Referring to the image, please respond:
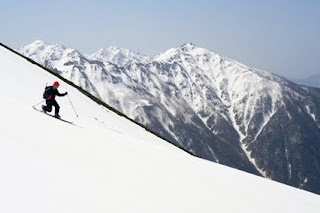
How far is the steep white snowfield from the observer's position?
9.89 metres

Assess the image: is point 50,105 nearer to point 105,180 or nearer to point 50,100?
point 50,100

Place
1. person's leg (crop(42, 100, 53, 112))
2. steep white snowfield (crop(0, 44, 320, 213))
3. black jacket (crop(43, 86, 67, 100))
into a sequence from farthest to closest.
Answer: black jacket (crop(43, 86, 67, 100)) < person's leg (crop(42, 100, 53, 112)) < steep white snowfield (crop(0, 44, 320, 213))

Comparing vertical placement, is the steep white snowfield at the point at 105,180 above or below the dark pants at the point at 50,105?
below

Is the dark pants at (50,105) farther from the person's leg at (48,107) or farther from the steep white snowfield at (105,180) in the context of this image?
the steep white snowfield at (105,180)

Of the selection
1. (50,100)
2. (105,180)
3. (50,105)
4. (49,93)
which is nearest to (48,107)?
(50,105)

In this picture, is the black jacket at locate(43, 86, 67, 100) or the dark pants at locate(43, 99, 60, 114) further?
the black jacket at locate(43, 86, 67, 100)

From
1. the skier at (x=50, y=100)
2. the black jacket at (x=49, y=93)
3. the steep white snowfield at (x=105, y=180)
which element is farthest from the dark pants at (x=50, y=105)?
the steep white snowfield at (x=105, y=180)

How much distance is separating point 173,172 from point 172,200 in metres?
3.56

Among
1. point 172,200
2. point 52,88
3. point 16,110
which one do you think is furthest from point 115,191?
point 52,88

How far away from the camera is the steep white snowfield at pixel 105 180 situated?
9.89 metres

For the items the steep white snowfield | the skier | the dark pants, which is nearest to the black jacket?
the skier

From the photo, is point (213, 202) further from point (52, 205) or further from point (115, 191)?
point (52, 205)

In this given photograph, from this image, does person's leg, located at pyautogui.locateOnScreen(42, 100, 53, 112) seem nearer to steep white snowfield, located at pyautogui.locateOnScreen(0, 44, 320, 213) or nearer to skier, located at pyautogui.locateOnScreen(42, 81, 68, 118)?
skier, located at pyautogui.locateOnScreen(42, 81, 68, 118)

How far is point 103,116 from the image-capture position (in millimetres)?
38875
